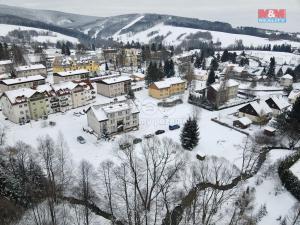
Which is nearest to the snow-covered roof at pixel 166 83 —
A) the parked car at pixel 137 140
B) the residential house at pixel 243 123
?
the residential house at pixel 243 123

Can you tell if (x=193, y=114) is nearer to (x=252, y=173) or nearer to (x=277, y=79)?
(x=252, y=173)

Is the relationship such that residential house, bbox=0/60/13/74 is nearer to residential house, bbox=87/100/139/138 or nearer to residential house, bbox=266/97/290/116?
residential house, bbox=87/100/139/138

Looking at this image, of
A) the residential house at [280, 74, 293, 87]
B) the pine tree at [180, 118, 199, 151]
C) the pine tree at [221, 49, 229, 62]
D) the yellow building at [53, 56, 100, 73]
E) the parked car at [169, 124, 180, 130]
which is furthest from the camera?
the pine tree at [221, 49, 229, 62]

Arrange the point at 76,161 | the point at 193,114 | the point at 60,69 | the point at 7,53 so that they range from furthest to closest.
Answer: the point at 7,53 → the point at 60,69 → the point at 193,114 → the point at 76,161

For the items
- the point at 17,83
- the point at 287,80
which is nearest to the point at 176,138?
the point at 17,83

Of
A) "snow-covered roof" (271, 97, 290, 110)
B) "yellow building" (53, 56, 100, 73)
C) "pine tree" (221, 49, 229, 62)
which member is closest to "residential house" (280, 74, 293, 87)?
"snow-covered roof" (271, 97, 290, 110)

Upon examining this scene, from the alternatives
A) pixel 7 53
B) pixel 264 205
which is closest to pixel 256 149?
pixel 264 205

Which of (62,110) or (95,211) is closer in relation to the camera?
(95,211)
